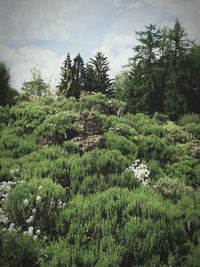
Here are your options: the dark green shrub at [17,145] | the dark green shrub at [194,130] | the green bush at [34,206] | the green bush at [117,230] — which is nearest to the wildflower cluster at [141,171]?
the green bush at [117,230]

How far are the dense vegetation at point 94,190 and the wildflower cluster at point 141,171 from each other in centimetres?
3

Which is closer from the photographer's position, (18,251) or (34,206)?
(18,251)

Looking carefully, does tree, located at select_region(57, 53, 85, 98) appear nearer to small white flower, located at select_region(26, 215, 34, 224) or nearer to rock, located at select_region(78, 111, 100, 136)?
rock, located at select_region(78, 111, 100, 136)

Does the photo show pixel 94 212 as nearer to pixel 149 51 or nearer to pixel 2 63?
pixel 2 63

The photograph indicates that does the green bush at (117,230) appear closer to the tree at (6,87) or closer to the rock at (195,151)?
the rock at (195,151)

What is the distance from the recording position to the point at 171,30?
98.1 feet

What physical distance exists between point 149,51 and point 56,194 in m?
27.0

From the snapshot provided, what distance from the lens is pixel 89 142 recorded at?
9227mm

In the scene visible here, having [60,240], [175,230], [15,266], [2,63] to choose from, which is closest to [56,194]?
[60,240]

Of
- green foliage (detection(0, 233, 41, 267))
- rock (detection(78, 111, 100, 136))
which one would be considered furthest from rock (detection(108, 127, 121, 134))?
green foliage (detection(0, 233, 41, 267))

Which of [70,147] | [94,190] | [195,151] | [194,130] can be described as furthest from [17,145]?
[194,130]

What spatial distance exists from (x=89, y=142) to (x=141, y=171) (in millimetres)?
2100

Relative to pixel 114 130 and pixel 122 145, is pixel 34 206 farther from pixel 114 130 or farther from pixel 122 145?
A: pixel 114 130

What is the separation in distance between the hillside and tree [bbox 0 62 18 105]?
4.68 metres
